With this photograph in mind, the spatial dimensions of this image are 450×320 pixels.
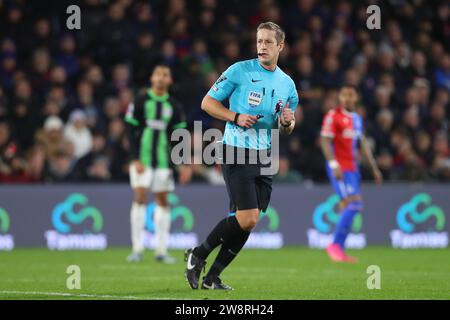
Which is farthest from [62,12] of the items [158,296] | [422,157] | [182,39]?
[158,296]

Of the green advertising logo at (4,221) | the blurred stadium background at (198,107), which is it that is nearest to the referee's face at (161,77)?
the blurred stadium background at (198,107)

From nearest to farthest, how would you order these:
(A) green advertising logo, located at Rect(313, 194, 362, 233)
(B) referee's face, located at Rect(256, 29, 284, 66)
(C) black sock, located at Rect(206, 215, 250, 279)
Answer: (B) referee's face, located at Rect(256, 29, 284, 66)
(C) black sock, located at Rect(206, 215, 250, 279)
(A) green advertising logo, located at Rect(313, 194, 362, 233)

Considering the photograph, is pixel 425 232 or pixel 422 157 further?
pixel 422 157

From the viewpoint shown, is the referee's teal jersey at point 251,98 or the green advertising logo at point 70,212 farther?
the green advertising logo at point 70,212

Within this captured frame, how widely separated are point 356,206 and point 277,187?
9.86ft

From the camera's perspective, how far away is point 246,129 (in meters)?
9.22

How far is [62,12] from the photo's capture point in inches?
767

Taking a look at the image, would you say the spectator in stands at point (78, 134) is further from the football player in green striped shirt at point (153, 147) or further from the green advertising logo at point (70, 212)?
the football player in green striped shirt at point (153, 147)

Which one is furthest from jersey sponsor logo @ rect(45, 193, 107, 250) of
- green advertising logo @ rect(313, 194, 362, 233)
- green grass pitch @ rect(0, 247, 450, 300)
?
green advertising logo @ rect(313, 194, 362, 233)

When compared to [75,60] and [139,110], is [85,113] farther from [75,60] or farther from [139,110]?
[139,110]

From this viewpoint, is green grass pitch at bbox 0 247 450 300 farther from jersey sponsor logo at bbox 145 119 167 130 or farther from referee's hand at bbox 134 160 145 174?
jersey sponsor logo at bbox 145 119 167 130

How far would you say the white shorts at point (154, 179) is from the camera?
48.0 feet

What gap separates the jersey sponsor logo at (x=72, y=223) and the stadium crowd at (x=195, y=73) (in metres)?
0.63

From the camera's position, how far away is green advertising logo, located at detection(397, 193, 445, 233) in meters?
18.1
